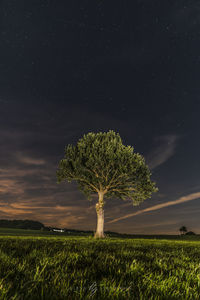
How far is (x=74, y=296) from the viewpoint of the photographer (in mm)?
2578

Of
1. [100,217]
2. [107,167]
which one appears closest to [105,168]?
[107,167]

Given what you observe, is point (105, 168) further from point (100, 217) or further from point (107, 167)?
point (100, 217)

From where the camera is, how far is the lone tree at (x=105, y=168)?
3719cm

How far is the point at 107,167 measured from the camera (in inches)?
1501

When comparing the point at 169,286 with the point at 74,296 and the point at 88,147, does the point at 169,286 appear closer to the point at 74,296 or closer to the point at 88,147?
the point at 74,296

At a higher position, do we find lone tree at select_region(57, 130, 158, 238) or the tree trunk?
lone tree at select_region(57, 130, 158, 238)

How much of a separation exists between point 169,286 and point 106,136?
36386mm

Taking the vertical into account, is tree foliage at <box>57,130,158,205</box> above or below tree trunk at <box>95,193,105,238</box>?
above

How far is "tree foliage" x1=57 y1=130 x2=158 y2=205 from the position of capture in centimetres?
3719

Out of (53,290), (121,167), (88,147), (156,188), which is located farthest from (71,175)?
(53,290)

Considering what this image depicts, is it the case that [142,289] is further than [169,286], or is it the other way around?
[169,286]

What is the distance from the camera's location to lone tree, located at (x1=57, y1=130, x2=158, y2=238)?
37188 mm

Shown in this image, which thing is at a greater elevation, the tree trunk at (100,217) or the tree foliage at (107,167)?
the tree foliage at (107,167)

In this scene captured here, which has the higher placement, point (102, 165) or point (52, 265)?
point (102, 165)
